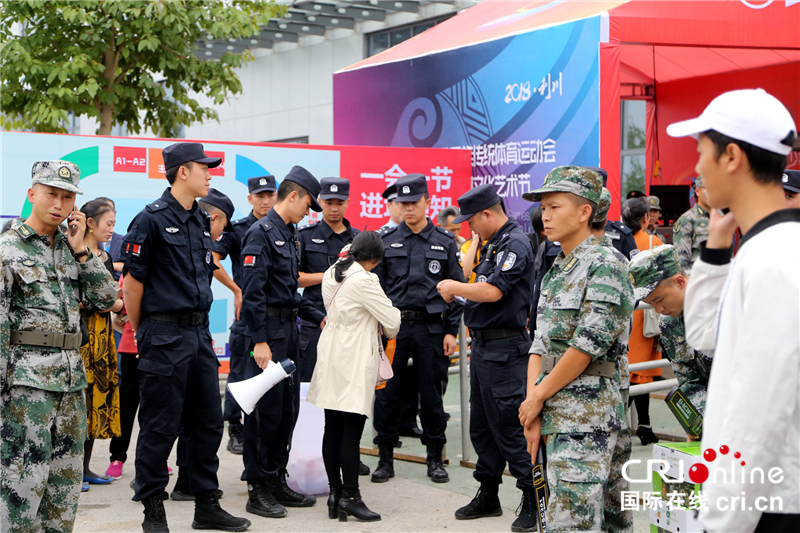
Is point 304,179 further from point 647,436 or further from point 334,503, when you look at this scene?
point 647,436

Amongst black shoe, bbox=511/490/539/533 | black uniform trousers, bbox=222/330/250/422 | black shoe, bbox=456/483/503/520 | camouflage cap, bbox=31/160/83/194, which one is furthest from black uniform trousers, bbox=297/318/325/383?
camouflage cap, bbox=31/160/83/194

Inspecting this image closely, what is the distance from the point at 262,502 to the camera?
180 inches

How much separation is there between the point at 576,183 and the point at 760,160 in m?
1.31

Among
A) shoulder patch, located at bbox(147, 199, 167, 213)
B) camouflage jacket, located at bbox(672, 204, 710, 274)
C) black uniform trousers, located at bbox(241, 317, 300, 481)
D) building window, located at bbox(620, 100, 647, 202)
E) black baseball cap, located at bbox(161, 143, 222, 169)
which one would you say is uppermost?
building window, located at bbox(620, 100, 647, 202)

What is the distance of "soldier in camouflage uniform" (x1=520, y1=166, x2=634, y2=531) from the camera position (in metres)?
→ 2.73

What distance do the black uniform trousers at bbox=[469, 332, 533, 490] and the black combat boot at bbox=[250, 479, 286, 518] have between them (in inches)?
47.1

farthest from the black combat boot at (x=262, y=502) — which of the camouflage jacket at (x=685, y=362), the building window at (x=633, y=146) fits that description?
the building window at (x=633, y=146)

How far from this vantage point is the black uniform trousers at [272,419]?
461cm

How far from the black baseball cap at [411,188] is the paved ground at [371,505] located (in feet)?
6.46

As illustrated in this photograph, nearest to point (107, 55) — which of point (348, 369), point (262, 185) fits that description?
point (262, 185)

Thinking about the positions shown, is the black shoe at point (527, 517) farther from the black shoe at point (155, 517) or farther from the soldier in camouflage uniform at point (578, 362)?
the black shoe at point (155, 517)

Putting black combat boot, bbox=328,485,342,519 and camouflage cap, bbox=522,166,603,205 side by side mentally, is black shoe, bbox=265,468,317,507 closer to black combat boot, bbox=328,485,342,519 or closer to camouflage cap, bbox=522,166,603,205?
black combat boot, bbox=328,485,342,519

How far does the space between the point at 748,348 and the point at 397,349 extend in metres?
4.04

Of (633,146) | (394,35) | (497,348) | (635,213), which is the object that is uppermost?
(394,35)
